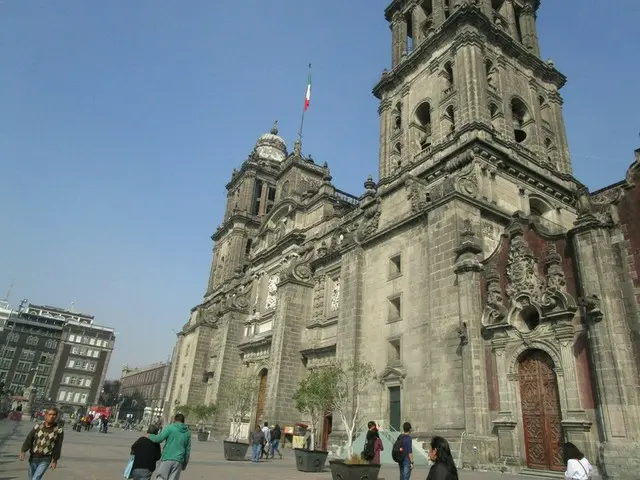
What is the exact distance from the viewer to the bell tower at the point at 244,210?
5109 centimetres

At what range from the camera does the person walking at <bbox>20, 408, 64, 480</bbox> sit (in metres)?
7.24

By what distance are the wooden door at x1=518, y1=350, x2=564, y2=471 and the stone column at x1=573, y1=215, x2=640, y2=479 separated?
5.56ft

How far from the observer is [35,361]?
8638 centimetres

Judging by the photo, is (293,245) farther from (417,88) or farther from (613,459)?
(613,459)

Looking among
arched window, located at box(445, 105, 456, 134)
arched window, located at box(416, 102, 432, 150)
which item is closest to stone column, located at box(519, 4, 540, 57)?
arched window, located at box(416, 102, 432, 150)

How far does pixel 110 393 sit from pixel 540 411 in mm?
126053

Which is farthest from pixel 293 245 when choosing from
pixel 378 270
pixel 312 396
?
pixel 312 396

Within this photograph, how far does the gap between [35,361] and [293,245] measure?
7517 cm

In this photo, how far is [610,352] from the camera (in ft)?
42.9

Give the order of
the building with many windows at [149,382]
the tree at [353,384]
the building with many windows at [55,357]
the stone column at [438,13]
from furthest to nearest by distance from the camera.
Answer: the building with many windows at [149,382]
the building with many windows at [55,357]
the stone column at [438,13]
the tree at [353,384]

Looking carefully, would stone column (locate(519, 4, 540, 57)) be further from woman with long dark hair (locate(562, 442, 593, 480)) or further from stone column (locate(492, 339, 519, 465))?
woman with long dark hair (locate(562, 442, 593, 480))

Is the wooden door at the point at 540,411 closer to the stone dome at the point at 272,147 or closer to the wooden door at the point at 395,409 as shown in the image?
the wooden door at the point at 395,409

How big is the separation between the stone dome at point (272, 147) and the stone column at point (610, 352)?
4733 centimetres

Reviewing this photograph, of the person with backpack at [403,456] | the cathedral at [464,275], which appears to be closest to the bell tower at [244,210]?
the cathedral at [464,275]
